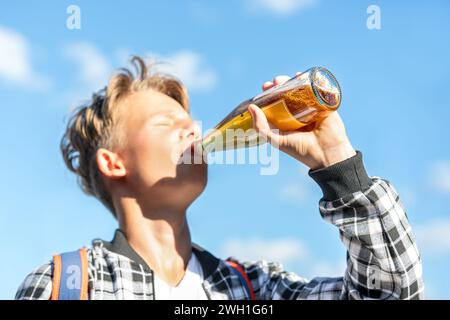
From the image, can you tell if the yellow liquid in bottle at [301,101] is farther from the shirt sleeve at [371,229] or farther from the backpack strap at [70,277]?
the backpack strap at [70,277]

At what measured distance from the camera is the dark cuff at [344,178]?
1.65 m

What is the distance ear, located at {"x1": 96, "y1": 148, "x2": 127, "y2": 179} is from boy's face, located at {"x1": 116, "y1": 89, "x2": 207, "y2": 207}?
0.02 m

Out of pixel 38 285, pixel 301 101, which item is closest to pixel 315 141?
pixel 301 101

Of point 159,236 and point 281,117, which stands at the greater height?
point 281,117

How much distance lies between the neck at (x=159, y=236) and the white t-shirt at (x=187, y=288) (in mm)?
24

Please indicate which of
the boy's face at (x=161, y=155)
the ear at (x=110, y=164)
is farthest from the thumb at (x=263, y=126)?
the ear at (x=110, y=164)

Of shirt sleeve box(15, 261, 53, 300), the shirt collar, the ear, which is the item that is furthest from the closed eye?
shirt sleeve box(15, 261, 53, 300)

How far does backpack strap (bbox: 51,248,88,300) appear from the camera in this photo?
1.70 m

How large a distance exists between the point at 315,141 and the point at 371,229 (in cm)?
31

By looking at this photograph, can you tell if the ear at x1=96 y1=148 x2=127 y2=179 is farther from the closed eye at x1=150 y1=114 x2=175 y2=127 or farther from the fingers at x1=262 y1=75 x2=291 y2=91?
the fingers at x1=262 y1=75 x2=291 y2=91

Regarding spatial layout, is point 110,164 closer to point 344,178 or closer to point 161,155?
point 161,155

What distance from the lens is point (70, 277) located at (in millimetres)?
1741

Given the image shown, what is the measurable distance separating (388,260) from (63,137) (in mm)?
1530
